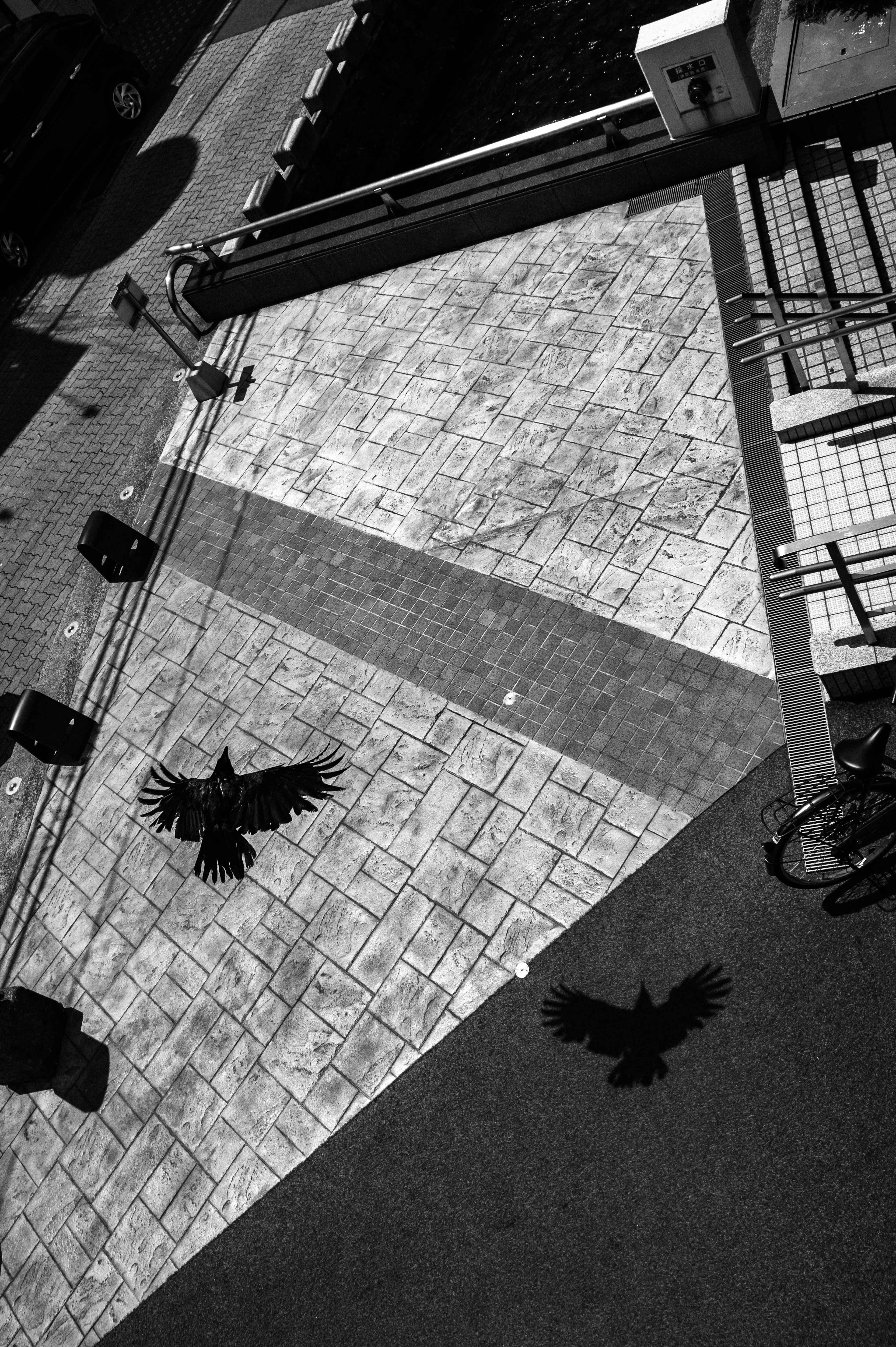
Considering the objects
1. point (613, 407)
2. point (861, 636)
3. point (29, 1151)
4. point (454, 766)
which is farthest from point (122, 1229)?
point (613, 407)

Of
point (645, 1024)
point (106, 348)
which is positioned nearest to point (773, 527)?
point (645, 1024)

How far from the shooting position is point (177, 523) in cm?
1255

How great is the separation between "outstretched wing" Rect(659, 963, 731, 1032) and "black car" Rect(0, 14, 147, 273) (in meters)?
17.2

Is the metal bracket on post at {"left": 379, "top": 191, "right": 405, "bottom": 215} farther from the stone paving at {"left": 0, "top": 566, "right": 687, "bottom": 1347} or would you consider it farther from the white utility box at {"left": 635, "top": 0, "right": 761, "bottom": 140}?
the stone paving at {"left": 0, "top": 566, "right": 687, "bottom": 1347}

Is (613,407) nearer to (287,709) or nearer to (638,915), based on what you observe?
(287,709)

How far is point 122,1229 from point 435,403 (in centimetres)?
833

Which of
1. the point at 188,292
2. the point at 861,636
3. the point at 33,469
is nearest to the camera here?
the point at 861,636

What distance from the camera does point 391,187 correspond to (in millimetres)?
11836

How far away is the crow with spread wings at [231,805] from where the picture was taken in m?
8.17

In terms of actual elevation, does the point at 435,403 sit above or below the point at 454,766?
above

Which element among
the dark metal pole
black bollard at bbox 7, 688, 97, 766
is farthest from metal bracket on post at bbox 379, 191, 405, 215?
black bollard at bbox 7, 688, 97, 766

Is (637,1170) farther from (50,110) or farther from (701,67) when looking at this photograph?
(50,110)

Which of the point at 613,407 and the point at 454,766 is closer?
the point at 454,766

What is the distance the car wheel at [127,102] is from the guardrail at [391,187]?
19.6 feet
